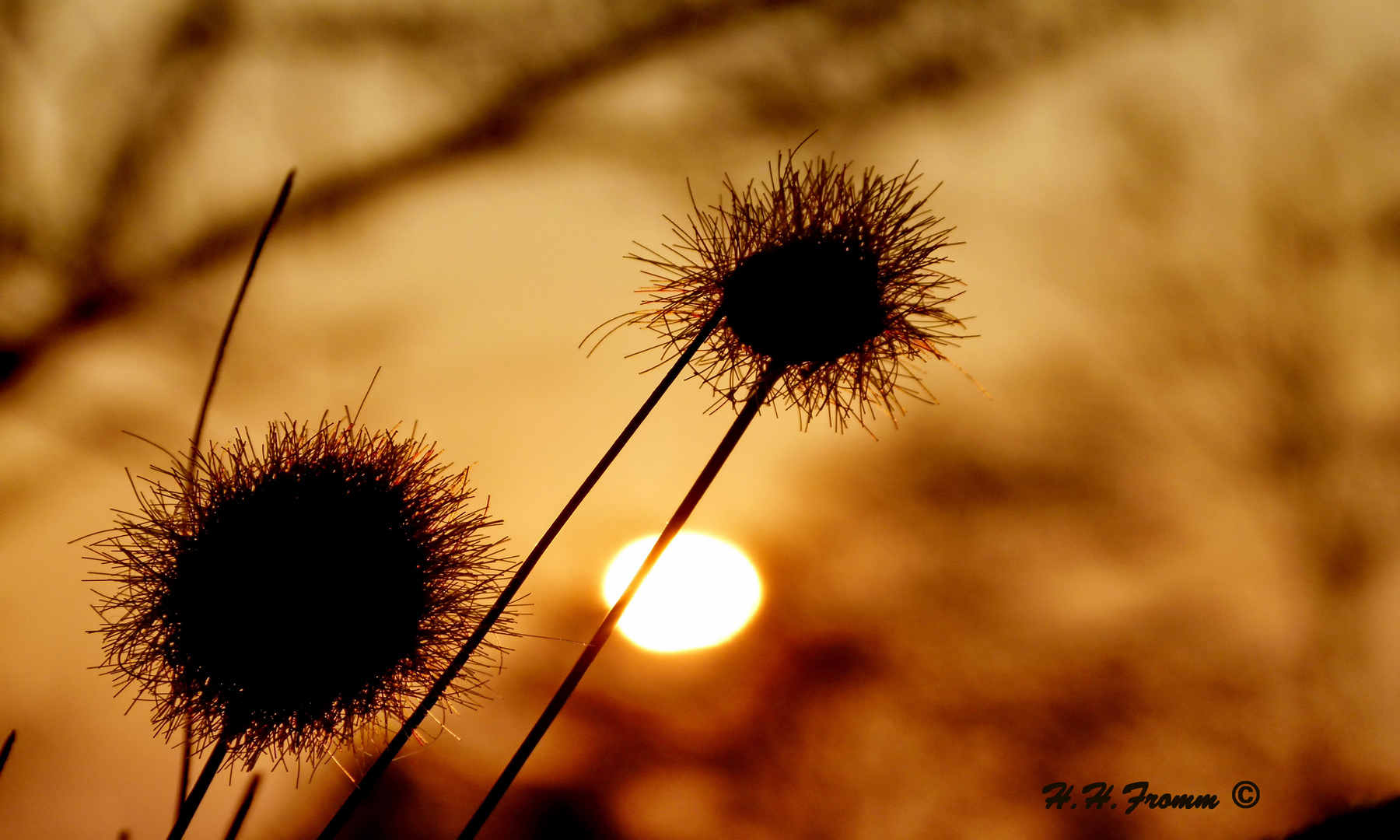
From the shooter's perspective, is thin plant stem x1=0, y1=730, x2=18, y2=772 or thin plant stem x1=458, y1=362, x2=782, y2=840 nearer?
thin plant stem x1=458, y1=362, x2=782, y2=840

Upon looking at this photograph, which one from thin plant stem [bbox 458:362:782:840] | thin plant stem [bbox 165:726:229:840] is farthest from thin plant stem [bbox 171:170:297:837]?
thin plant stem [bbox 458:362:782:840]

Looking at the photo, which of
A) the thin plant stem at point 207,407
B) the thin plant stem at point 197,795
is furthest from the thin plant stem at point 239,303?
the thin plant stem at point 197,795

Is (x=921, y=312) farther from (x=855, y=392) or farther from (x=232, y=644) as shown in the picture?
(x=232, y=644)

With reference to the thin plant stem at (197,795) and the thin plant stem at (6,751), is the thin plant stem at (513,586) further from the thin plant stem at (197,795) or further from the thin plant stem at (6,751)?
the thin plant stem at (6,751)

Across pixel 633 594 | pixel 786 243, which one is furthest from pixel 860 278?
Answer: pixel 633 594

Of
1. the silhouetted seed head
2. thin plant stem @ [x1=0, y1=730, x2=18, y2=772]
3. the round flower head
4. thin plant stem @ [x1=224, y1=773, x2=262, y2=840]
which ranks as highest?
the round flower head

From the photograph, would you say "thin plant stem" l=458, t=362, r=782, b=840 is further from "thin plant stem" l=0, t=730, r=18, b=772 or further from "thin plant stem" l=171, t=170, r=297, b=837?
"thin plant stem" l=0, t=730, r=18, b=772

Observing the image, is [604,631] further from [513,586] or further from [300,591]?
[300,591]
